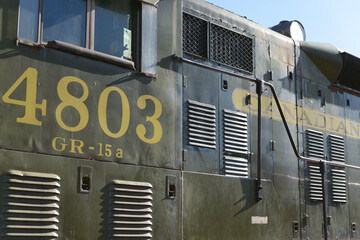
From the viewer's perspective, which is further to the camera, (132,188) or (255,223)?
(255,223)

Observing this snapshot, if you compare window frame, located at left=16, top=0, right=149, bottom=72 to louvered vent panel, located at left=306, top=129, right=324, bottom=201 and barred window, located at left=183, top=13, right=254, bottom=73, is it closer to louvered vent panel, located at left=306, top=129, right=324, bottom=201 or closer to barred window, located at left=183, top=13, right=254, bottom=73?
barred window, located at left=183, top=13, right=254, bottom=73

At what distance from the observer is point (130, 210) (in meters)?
4.16

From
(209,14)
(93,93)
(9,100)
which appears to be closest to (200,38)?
(209,14)

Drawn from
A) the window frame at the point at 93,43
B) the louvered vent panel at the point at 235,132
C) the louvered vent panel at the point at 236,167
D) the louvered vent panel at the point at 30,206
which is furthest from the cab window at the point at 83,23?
the louvered vent panel at the point at 236,167

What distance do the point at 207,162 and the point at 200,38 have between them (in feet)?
4.55

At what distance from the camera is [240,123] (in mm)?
5566

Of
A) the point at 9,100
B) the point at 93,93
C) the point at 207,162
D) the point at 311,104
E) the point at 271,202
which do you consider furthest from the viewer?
the point at 311,104

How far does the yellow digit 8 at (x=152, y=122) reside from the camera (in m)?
4.45

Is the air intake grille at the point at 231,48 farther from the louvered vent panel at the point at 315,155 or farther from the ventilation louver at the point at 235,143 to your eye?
the louvered vent panel at the point at 315,155

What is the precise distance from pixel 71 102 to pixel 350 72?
196 inches

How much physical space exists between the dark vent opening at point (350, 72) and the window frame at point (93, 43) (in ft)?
12.7

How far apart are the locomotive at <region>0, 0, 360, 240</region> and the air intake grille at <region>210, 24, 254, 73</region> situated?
19 millimetres

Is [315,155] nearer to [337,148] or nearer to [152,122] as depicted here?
[337,148]

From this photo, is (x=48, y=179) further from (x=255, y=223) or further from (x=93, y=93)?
(x=255, y=223)
